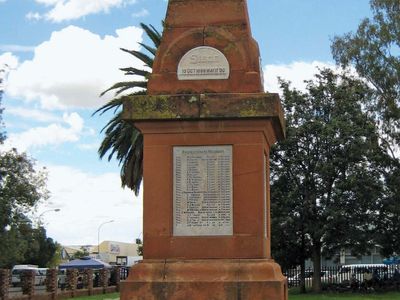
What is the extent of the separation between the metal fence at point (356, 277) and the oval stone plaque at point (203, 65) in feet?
104

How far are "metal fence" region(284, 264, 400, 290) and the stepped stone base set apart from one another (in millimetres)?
→ 31779

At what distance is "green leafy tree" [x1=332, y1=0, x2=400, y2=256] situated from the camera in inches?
1489

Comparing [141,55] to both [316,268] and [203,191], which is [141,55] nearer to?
[316,268]

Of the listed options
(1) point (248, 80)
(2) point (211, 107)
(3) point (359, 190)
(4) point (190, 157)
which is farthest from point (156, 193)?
(3) point (359, 190)

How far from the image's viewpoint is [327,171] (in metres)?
36.6

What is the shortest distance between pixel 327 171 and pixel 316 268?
18.4 feet

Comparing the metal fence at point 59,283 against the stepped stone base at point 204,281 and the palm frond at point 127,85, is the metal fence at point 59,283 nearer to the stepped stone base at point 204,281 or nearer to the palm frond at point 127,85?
the palm frond at point 127,85

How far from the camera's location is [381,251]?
3859 cm

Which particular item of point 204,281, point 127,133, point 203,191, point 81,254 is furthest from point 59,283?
point 81,254

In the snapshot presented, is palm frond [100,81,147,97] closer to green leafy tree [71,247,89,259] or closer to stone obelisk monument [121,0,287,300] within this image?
stone obelisk monument [121,0,287,300]

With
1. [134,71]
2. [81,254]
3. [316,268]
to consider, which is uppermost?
[134,71]

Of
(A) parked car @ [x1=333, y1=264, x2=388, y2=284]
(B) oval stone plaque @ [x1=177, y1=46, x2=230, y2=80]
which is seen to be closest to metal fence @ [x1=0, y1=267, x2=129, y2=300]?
(A) parked car @ [x1=333, y1=264, x2=388, y2=284]

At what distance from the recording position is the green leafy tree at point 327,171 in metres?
36.7

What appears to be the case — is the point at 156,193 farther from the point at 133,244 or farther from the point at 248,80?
the point at 133,244
